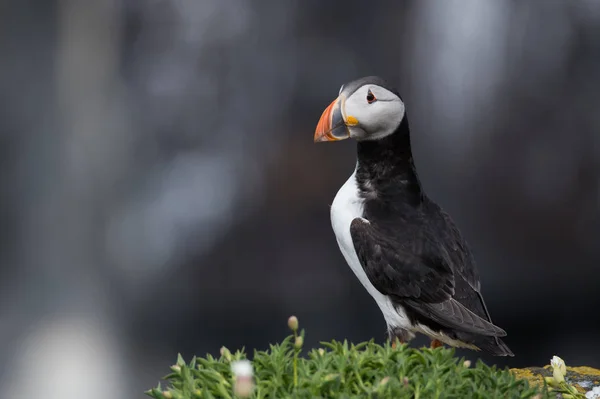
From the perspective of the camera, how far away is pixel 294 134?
580 cm

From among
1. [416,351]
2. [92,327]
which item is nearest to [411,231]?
[416,351]

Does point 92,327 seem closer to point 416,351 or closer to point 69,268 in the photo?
point 69,268

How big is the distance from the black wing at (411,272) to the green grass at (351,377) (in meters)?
0.24

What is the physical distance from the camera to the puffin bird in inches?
81.3

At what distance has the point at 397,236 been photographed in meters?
2.18

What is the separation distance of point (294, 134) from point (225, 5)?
100 cm

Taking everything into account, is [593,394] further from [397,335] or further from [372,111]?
[372,111]

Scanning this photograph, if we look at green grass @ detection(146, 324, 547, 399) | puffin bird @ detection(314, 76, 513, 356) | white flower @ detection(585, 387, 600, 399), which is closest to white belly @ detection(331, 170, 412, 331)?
puffin bird @ detection(314, 76, 513, 356)

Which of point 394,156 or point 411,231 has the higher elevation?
point 394,156

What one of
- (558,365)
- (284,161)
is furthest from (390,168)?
(284,161)

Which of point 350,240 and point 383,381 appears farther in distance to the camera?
point 350,240

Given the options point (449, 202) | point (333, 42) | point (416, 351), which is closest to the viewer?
point (416, 351)

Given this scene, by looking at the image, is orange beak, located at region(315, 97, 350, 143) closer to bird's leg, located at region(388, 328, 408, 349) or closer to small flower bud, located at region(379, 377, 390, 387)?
bird's leg, located at region(388, 328, 408, 349)

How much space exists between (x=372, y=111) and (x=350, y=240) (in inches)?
12.7
